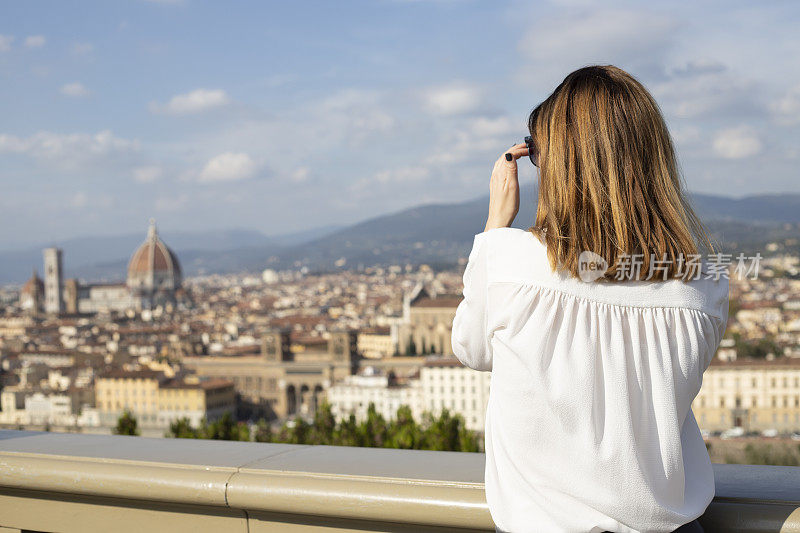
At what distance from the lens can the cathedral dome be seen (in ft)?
183

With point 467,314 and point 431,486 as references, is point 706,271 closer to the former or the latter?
point 467,314

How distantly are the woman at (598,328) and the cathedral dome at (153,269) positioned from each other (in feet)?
188

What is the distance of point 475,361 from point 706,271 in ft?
0.62

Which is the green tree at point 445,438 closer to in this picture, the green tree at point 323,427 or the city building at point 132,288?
the green tree at point 323,427

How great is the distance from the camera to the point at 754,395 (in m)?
19.4

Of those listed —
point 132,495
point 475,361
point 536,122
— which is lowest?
point 132,495

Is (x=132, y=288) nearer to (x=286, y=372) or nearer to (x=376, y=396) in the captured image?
(x=286, y=372)

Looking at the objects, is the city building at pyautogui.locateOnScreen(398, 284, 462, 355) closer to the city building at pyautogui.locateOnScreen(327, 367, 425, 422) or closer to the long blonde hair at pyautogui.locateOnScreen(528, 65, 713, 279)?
the city building at pyautogui.locateOnScreen(327, 367, 425, 422)

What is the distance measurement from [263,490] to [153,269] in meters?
57.1

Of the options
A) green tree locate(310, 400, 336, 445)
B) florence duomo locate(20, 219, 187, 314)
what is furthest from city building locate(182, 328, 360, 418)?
florence duomo locate(20, 219, 187, 314)

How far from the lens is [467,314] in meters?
0.66

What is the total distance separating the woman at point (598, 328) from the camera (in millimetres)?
617

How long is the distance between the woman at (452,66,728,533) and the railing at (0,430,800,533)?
0.11 metres

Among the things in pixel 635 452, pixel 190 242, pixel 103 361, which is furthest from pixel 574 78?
pixel 190 242
